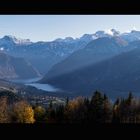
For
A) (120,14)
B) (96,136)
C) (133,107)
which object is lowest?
(96,136)

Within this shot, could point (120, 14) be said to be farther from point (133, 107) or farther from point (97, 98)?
point (133, 107)

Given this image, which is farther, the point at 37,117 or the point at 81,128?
the point at 37,117

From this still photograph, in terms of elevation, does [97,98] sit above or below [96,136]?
above

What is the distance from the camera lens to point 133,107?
159 ft

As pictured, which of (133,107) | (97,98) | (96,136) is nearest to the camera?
(96,136)
